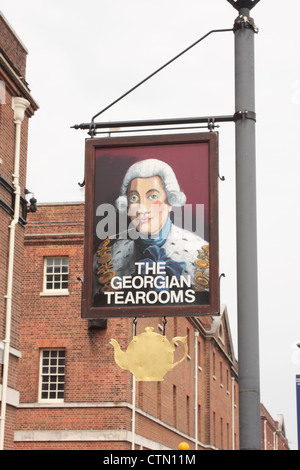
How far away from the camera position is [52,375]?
3288cm

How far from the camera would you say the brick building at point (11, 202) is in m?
20.7

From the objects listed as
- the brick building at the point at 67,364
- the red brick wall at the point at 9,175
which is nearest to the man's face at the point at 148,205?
the red brick wall at the point at 9,175

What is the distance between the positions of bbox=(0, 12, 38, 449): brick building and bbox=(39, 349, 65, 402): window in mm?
11229

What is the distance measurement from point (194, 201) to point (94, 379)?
2499 centimetres

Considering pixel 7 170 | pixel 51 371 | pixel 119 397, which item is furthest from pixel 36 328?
pixel 7 170

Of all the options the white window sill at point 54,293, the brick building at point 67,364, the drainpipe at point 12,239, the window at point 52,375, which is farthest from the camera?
A: the white window sill at point 54,293

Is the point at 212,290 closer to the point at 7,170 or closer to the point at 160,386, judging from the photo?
the point at 7,170

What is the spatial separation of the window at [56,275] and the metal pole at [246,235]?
85.7 feet

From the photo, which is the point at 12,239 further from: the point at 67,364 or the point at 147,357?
the point at 147,357

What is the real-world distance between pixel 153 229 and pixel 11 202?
1430 cm

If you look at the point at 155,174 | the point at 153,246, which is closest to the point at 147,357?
the point at 153,246

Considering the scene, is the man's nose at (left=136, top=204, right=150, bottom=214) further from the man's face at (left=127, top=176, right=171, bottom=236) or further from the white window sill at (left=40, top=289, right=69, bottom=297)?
the white window sill at (left=40, top=289, right=69, bottom=297)

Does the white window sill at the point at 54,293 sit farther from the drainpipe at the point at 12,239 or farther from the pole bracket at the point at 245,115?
the pole bracket at the point at 245,115

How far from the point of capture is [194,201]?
786 cm
